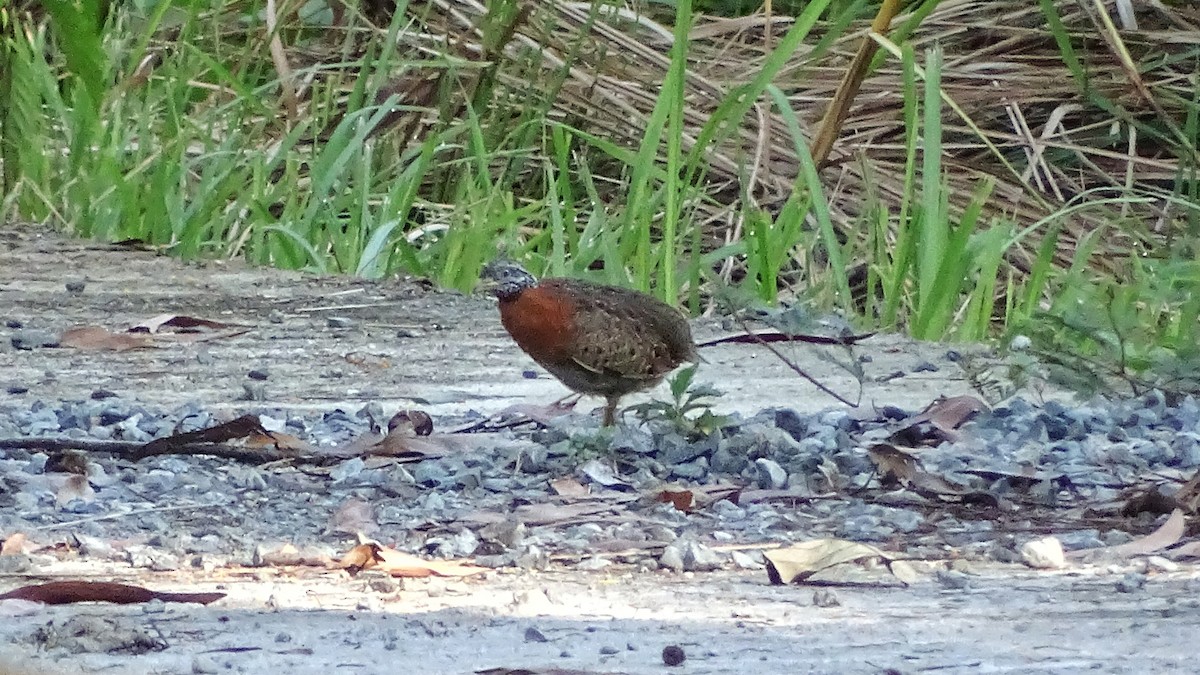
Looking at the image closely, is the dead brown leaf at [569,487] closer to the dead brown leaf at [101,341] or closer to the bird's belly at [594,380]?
the bird's belly at [594,380]

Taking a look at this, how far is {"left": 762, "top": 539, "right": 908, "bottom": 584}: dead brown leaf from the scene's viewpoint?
189 cm

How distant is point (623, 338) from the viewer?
2.69 m

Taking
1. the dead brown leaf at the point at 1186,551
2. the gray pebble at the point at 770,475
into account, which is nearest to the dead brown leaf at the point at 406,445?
the gray pebble at the point at 770,475

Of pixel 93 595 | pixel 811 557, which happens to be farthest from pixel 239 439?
pixel 811 557

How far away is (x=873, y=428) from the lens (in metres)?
2.75

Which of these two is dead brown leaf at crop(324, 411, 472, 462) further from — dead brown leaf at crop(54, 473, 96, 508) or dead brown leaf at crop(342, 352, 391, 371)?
dead brown leaf at crop(342, 352, 391, 371)

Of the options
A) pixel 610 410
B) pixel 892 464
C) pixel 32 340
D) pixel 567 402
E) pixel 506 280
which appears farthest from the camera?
pixel 32 340

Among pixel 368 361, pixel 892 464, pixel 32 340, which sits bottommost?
pixel 32 340

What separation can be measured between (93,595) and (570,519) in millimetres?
599

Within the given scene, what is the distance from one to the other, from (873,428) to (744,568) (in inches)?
33.0

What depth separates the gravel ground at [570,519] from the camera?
5.26 ft

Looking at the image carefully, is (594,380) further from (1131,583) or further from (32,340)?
(32,340)

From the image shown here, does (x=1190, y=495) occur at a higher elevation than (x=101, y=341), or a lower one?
higher

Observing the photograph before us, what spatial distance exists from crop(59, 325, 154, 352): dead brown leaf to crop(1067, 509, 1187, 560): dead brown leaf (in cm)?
207
